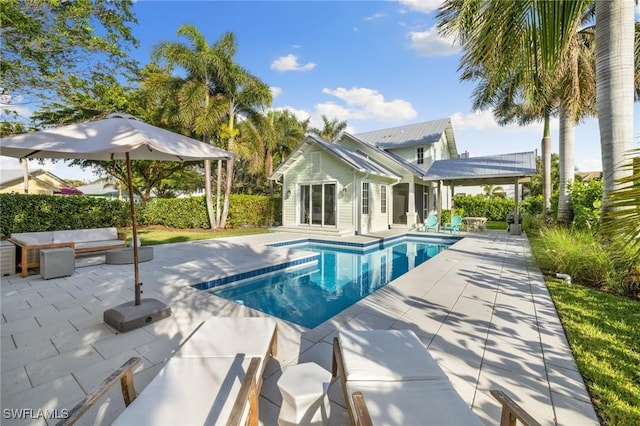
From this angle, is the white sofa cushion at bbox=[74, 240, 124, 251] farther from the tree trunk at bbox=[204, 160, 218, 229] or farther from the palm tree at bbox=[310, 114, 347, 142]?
the palm tree at bbox=[310, 114, 347, 142]

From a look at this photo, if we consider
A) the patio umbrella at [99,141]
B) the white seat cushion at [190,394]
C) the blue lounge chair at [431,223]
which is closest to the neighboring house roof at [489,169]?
the blue lounge chair at [431,223]

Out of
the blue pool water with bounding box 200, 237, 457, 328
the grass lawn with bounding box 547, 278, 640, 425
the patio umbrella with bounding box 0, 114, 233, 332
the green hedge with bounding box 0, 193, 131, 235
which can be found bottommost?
the blue pool water with bounding box 200, 237, 457, 328

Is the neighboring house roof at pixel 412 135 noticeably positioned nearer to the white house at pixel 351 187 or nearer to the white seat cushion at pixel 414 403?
the white house at pixel 351 187

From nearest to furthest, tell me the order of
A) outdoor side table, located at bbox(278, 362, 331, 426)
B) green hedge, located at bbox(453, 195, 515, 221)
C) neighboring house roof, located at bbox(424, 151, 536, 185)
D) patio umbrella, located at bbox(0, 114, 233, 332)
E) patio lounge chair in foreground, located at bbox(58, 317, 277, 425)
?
patio lounge chair in foreground, located at bbox(58, 317, 277, 425), outdoor side table, located at bbox(278, 362, 331, 426), patio umbrella, located at bbox(0, 114, 233, 332), neighboring house roof, located at bbox(424, 151, 536, 185), green hedge, located at bbox(453, 195, 515, 221)

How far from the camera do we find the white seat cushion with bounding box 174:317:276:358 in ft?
8.67

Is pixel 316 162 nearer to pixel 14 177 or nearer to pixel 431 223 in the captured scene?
pixel 431 223

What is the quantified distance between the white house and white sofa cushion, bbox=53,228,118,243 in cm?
875

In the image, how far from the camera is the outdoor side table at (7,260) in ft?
21.6

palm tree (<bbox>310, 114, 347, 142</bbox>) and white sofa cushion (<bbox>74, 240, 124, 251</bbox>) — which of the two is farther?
palm tree (<bbox>310, 114, 347, 142</bbox>)

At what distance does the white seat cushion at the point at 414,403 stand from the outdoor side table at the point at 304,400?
24 centimetres

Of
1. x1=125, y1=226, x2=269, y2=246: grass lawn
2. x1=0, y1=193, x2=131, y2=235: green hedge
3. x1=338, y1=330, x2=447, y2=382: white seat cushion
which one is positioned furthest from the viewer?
x1=125, y1=226, x2=269, y2=246: grass lawn

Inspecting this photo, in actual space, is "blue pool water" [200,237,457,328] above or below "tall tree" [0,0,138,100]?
below

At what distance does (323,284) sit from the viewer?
25.1ft

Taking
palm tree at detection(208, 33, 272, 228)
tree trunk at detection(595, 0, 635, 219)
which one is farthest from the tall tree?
tree trunk at detection(595, 0, 635, 219)
